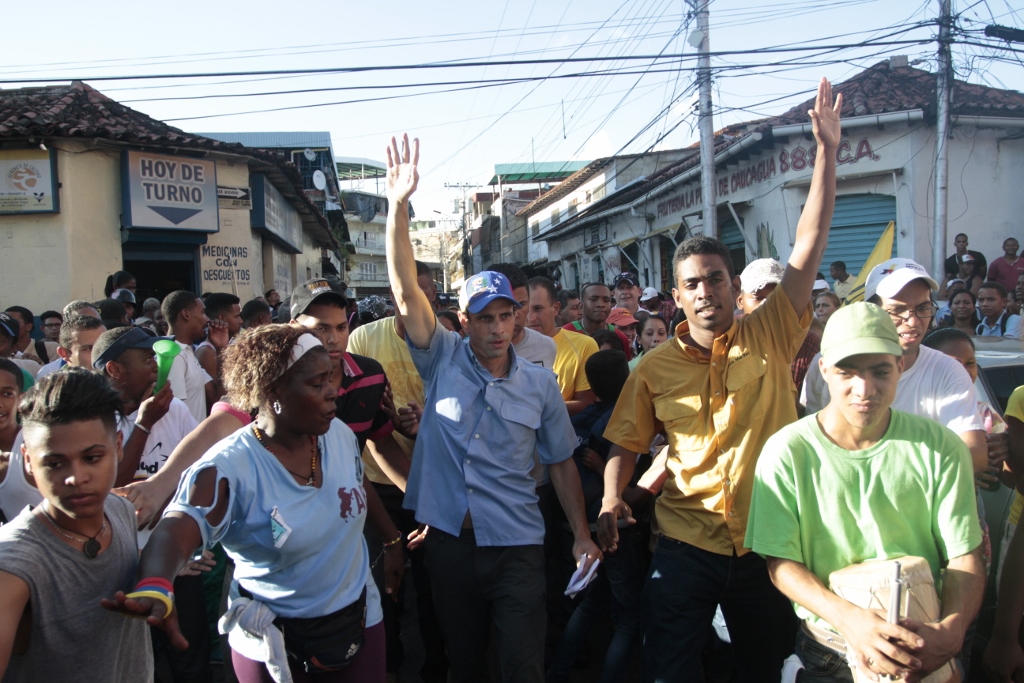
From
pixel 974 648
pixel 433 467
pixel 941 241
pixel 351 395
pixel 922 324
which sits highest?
pixel 941 241

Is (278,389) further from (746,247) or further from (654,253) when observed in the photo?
(654,253)

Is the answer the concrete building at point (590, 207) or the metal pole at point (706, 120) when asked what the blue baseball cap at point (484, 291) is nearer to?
the metal pole at point (706, 120)

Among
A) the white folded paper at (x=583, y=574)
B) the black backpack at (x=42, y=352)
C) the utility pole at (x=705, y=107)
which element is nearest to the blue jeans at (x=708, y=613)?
the white folded paper at (x=583, y=574)

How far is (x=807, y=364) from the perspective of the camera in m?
4.03

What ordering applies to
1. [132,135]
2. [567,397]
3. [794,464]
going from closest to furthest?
[794,464]
[567,397]
[132,135]

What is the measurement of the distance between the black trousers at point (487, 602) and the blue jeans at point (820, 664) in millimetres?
1074

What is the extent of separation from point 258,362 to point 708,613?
204 cm

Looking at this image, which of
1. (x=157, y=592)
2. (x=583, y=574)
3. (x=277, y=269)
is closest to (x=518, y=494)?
(x=583, y=574)

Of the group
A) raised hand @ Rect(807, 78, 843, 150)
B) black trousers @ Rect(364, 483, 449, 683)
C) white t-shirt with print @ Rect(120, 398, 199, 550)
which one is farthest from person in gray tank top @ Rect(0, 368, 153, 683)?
raised hand @ Rect(807, 78, 843, 150)

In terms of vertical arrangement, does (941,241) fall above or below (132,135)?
below

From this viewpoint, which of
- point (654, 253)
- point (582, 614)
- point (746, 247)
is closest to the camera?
point (582, 614)

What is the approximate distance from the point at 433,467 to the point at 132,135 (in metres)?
11.4

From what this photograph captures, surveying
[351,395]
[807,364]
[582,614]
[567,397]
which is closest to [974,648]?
[807,364]

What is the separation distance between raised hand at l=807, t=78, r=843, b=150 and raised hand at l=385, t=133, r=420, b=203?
170 cm
